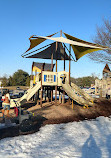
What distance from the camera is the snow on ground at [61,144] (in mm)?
5387

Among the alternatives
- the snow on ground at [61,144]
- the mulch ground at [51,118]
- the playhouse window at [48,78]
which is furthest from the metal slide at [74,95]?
the snow on ground at [61,144]

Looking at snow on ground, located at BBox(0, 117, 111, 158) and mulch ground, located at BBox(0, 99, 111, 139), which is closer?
snow on ground, located at BBox(0, 117, 111, 158)

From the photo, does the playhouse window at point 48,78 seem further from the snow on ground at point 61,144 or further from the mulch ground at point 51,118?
the snow on ground at point 61,144

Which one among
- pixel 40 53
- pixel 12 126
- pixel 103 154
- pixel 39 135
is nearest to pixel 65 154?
pixel 103 154

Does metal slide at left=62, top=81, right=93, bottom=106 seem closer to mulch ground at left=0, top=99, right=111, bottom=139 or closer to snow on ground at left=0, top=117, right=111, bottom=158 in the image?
mulch ground at left=0, top=99, right=111, bottom=139

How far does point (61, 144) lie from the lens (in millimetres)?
6316

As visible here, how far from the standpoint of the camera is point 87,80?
293 ft

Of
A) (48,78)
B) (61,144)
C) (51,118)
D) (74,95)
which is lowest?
(61,144)

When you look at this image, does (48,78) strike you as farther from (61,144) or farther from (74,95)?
(61,144)

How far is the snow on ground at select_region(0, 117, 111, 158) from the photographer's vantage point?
212 inches

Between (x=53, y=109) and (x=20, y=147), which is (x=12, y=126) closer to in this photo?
(x=20, y=147)

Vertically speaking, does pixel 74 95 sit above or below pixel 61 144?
above

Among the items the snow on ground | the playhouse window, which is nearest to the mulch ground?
the snow on ground

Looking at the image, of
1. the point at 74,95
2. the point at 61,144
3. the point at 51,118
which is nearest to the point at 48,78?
the point at 74,95
